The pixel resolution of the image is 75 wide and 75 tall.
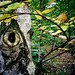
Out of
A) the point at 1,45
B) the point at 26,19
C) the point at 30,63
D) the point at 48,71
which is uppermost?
the point at 26,19

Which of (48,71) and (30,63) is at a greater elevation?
(30,63)

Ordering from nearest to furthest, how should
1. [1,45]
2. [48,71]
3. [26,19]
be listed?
[1,45], [26,19], [48,71]

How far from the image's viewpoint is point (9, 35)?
121 cm

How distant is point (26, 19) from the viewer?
131 cm

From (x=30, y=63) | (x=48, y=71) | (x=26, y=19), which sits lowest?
(x=48, y=71)

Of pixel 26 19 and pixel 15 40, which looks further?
pixel 26 19

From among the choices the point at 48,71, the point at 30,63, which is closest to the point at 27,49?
the point at 30,63

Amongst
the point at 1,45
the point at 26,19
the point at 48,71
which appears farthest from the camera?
the point at 48,71

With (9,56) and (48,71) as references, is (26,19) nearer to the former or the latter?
(9,56)

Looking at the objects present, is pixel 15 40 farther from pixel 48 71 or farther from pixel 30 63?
pixel 48 71

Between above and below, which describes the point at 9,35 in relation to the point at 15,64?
above

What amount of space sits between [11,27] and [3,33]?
A: 0.06m

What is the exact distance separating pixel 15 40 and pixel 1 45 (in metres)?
0.09

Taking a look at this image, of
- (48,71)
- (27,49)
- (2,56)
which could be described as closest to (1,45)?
(2,56)
